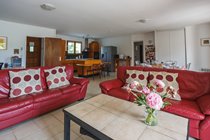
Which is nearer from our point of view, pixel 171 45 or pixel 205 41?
pixel 205 41

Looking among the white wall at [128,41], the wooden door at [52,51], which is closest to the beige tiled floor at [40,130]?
the wooden door at [52,51]

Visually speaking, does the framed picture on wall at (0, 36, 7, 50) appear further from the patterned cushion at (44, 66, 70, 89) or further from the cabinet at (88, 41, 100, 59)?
the cabinet at (88, 41, 100, 59)

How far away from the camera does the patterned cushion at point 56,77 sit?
2.80m

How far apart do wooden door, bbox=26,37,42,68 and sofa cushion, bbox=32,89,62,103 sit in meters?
3.95

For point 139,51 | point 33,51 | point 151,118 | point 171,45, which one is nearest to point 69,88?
point 151,118

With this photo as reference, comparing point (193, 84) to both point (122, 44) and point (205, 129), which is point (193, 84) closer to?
point (205, 129)

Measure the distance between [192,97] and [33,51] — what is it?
6.15m

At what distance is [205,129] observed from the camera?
5.09ft

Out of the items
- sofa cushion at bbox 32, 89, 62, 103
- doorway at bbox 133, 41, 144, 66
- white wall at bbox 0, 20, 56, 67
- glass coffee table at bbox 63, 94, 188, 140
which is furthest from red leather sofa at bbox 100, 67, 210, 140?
doorway at bbox 133, 41, 144, 66

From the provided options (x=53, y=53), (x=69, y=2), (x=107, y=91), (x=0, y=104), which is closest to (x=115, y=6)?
(x=69, y=2)

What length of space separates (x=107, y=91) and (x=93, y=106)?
3.23 feet

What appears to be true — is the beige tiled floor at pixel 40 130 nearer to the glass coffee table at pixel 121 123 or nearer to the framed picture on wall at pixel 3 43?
the glass coffee table at pixel 121 123

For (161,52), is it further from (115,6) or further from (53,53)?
(53,53)

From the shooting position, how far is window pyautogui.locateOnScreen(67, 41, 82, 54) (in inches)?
332
